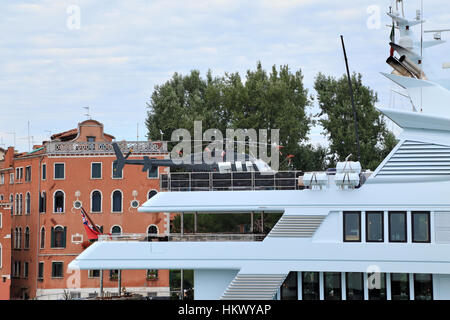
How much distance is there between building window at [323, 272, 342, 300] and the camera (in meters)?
22.8

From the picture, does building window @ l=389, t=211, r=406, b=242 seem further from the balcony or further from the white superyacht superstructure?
the balcony

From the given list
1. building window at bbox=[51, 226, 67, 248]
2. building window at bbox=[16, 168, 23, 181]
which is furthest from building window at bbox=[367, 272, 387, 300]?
building window at bbox=[16, 168, 23, 181]

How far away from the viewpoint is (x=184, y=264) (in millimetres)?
23031

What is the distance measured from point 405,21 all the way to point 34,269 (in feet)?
104

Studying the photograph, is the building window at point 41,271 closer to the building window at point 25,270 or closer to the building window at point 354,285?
the building window at point 25,270

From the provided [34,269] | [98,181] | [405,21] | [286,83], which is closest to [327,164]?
[286,83]

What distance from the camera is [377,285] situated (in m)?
22.7

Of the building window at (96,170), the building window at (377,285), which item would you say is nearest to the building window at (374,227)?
the building window at (377,285)

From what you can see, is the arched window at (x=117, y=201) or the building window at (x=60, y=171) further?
the building window at (x=60, y=171)

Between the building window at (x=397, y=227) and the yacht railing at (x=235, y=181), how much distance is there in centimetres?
326

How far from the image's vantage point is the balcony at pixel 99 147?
47.8 metres

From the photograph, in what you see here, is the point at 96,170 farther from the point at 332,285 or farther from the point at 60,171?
the point at 332,285

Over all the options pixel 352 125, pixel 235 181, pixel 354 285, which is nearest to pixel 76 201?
pixel 352 125

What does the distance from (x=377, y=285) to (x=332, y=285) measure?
4.27 ft
